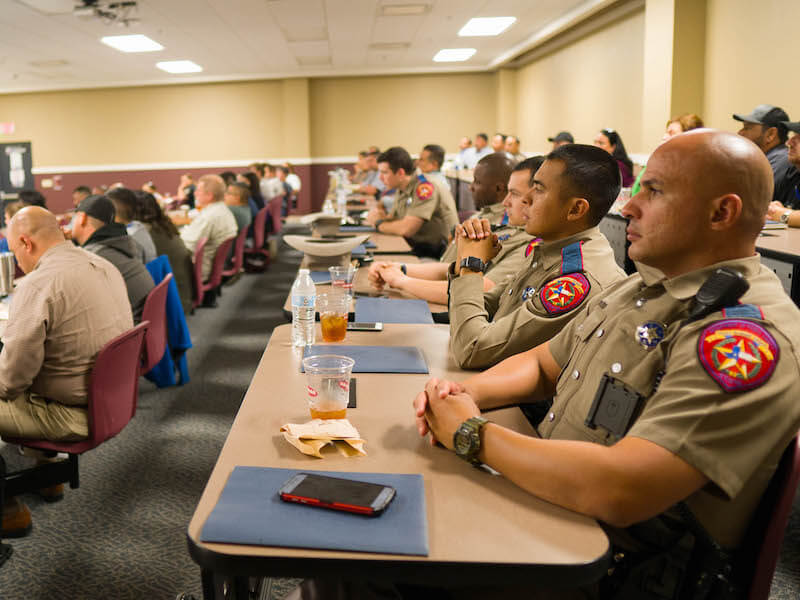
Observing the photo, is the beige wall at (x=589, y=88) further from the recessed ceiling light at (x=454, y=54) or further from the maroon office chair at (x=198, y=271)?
the maroon office chair at (x=198, y=271)

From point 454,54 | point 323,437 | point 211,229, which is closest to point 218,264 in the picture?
point 211,229

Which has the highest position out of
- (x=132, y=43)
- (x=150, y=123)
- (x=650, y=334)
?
(x=132, y=43)

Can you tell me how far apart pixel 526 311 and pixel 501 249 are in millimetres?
842

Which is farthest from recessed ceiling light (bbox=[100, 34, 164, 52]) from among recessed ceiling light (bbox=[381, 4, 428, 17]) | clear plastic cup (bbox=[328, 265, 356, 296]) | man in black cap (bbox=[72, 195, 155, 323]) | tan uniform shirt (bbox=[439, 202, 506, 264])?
clear plastic cup (bbox=[328, 265, 356, 296])

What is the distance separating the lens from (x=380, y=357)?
1752 millimetres

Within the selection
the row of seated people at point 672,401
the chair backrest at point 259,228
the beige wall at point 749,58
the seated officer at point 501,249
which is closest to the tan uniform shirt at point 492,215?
the seated officer at point 501,249

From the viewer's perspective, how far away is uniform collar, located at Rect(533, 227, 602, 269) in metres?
1.89

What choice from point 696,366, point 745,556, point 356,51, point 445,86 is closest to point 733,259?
point 696,366

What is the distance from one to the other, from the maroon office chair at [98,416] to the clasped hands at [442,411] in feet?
4.36

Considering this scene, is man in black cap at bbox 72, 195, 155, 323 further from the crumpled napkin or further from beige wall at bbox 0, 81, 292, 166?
beige wall at bbox 0, 81, 292, 166

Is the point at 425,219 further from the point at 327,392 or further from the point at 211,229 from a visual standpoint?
the point at 327,392

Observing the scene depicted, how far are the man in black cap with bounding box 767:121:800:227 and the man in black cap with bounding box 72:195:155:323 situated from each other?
3136 mm

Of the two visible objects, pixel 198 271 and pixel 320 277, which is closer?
pixel 320 277

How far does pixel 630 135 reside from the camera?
8.28 metres
